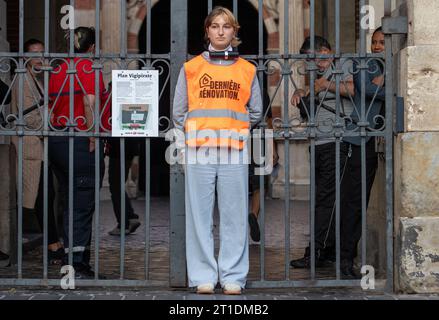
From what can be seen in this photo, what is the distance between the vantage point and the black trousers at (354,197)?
818 cm

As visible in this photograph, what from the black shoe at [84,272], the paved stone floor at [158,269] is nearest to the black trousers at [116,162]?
the paved stone floor at [158,269]

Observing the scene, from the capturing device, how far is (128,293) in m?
7.29

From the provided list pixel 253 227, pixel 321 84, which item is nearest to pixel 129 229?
pixel 253 227

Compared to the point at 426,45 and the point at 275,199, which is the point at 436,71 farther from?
the point at 275,199

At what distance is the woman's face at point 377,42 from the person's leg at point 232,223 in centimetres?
162

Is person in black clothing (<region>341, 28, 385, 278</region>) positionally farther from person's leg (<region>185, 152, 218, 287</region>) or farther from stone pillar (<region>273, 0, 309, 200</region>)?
stone pillar (<region>273, 0, 309, 200</region>)

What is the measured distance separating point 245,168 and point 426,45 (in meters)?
1.54

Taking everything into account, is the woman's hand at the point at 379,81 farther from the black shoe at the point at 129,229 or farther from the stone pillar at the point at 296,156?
the stone pillar at the point at 296,156

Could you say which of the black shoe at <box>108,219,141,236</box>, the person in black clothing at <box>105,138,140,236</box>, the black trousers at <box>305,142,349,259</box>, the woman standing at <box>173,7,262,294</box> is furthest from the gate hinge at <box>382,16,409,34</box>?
the black shoe at <box>108,219,141,236</box>

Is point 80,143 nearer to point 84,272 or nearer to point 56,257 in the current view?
point 84,272

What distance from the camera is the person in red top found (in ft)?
25.4

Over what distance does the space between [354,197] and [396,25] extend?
146 cm
